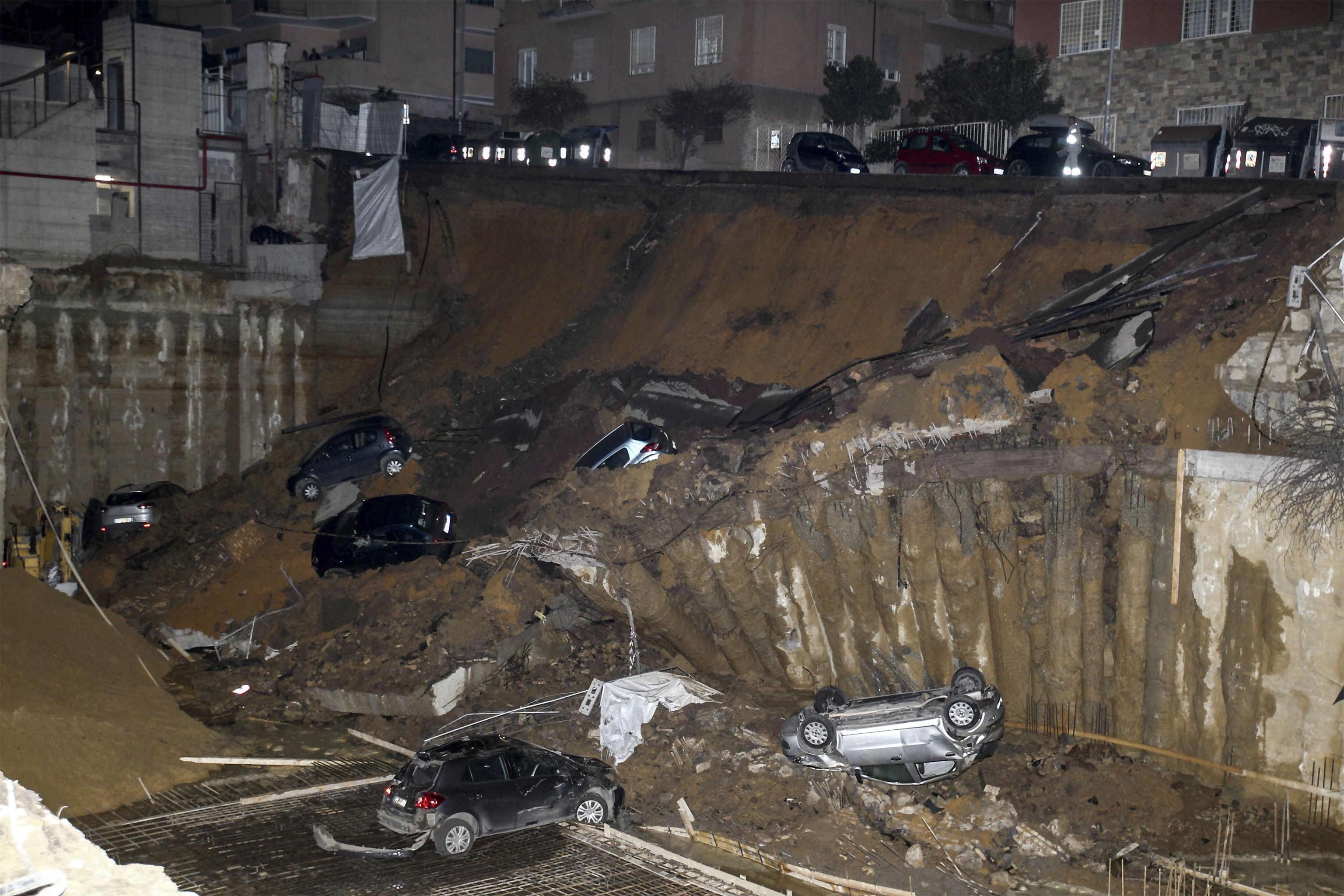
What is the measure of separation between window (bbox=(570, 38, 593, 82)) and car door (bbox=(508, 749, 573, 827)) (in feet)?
121

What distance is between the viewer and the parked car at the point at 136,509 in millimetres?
25797

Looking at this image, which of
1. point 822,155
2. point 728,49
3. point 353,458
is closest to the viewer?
point 353,458

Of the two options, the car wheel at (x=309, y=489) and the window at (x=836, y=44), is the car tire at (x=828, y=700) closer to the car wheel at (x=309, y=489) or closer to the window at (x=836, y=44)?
the car wheel at (x=309, y=489)

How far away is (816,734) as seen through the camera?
1461 cm

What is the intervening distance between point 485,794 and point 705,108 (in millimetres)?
30565

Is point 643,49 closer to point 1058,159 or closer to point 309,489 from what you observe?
point 1058,159

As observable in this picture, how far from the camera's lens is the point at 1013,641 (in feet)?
52.9

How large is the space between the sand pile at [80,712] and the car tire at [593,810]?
210 inches

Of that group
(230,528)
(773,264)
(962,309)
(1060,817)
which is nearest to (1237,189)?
(962,309)

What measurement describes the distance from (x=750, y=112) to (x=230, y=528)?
23791mm

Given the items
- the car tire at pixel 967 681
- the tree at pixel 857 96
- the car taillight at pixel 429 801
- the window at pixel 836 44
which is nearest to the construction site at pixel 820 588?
the car taillight at pixel 429 801

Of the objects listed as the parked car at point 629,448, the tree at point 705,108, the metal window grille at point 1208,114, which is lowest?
the parked car at point 629,448

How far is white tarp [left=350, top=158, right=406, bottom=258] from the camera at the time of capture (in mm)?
29609

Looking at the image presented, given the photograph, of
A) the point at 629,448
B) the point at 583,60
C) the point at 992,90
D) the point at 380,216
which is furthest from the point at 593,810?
the point at 583,60
